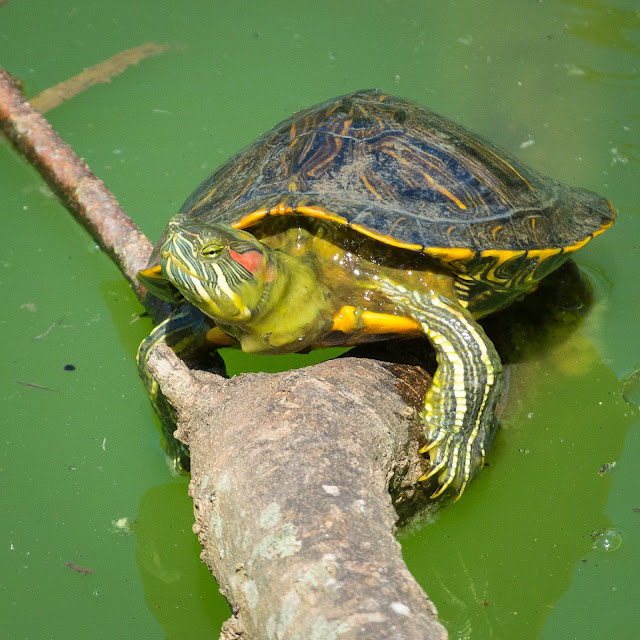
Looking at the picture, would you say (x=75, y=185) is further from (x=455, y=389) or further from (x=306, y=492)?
(x=306, y=492)

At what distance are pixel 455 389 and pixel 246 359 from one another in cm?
148

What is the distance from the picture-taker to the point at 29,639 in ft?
9.73

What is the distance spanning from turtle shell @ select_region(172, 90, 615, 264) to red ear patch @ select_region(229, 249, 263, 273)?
29 cm

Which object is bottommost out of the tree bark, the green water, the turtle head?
the green water

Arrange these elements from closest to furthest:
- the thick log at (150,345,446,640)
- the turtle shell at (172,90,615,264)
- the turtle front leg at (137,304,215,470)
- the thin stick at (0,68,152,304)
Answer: the thick log at (150,345,446,640) < the turtle shell at (172,90,615,264) < the turtle front leg at (137,304,215,470) < the thin stick at (0,68,152,304)

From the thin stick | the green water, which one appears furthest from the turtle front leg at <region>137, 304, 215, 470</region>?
the thin stick

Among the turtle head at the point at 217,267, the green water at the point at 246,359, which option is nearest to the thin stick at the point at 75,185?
the green water at the point at 246,359

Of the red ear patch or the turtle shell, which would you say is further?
the turtle shell

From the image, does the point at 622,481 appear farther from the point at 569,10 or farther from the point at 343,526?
the point at 569,10

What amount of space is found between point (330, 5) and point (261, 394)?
17.3 feet

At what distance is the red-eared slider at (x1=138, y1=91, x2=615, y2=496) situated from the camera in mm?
2912

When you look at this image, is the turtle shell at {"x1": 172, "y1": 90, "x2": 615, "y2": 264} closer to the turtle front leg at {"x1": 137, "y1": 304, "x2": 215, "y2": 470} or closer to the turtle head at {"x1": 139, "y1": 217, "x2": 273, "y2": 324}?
the turtle head at {"x1": 139, "y1": 217, "x2": 273, "y2": 324}

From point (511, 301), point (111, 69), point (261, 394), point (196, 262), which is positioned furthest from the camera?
point (111, 69)

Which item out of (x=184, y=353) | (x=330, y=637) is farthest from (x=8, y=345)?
(x=330, y=637)
